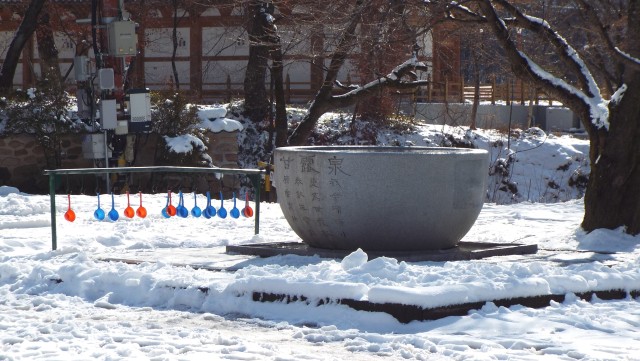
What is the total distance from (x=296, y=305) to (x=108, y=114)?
43.2 ft

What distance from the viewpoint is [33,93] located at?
75.9 feet

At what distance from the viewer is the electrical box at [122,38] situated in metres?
20.0

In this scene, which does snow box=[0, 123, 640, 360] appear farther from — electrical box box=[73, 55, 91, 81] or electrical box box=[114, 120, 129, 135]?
electrical box box=[73, 55, 91, 81]

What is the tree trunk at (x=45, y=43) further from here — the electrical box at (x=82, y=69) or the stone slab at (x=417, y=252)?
the stone slab at (x=417, y=252)

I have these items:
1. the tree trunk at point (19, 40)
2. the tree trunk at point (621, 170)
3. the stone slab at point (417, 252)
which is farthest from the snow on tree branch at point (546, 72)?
the tree trunk at point (19, 40)

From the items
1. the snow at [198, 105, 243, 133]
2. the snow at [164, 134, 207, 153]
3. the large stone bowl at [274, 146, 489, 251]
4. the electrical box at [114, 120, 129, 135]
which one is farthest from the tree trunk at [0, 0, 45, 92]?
the large stone bowl at [274, 146, 489, 251]

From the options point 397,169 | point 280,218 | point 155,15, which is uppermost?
point 155,15

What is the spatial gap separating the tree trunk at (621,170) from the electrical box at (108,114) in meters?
10.4

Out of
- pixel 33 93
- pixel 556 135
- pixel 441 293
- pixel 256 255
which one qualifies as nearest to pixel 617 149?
pixel 256 255

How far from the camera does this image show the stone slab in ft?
33.3

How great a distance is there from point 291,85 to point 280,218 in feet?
68.9

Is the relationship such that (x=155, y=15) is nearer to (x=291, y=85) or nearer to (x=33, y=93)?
(x=291, y=85)

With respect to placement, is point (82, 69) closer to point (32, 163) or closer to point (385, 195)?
point (32, 163)

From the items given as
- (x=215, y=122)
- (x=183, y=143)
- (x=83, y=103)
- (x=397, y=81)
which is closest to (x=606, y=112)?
(x=397, y=81)
